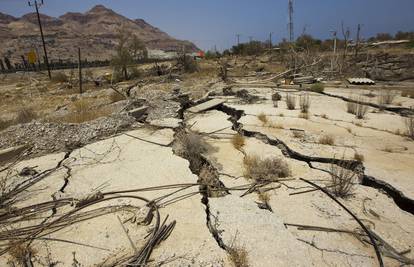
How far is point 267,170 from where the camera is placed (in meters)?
3.56

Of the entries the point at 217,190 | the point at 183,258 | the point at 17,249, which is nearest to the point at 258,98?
the point at 217,190

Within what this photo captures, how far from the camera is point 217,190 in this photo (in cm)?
330

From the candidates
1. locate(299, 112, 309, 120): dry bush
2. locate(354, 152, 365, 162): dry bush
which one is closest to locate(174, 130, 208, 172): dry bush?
locate(354, 152, 365, 162): dry bush

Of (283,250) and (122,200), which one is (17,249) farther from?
(283,250)

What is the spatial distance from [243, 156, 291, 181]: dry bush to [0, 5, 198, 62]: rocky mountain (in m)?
21.9

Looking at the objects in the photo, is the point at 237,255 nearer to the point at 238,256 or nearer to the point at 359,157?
the point at 238,256

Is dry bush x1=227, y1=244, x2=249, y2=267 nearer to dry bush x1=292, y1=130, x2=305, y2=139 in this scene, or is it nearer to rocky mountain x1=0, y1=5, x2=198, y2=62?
dry bush x1=292, y1=130, x2=305, y2=139

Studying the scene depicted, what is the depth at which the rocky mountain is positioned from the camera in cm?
5306

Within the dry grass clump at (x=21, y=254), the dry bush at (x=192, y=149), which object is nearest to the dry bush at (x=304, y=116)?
the dry bush at (x=192, y=149)

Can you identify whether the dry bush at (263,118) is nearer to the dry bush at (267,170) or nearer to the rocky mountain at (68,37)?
the dry bush at (267,170)

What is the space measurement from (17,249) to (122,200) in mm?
1111

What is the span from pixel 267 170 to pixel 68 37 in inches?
3069

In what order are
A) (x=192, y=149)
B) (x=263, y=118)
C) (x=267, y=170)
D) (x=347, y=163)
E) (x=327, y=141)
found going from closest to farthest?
(x=267, y=170), (x=347, y=163), (x=192, y=149), (x=327, y=141), (x=263, y=118)

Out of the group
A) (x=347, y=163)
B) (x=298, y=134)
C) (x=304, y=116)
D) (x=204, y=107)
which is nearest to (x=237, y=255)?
(x=347, y=163)
